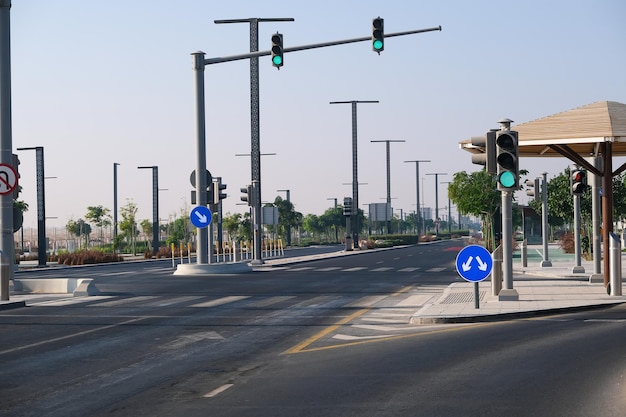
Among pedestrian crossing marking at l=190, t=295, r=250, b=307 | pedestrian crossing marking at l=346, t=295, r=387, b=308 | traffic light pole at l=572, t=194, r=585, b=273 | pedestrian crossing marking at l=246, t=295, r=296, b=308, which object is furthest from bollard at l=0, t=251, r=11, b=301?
traffic light pole at l=572, t=194, r=585, b=273

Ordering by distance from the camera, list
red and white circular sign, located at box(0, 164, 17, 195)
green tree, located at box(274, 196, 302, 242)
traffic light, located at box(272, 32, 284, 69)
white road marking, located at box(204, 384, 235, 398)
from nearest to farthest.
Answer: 1. white road marking, located at box(204, 384, 235, 398)
2. red and white circular sign, located at box(0, 164, 17, 195)
3. traffic light, located at box(272, 32, 284, 69)
4. green tree, located at box(274, 196, 302, 242)

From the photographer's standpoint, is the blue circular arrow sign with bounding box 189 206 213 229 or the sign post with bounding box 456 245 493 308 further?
the blue circular arrow sign with bounding box 189 206 213 229

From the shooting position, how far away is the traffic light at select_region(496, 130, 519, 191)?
19750mm

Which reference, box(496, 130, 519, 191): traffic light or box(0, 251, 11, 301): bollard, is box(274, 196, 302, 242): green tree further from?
box(496, 130, 519, 191): traffic light

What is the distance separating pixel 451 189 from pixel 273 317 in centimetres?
5253

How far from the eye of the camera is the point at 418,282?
1180 inches

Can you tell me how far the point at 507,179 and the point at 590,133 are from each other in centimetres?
349

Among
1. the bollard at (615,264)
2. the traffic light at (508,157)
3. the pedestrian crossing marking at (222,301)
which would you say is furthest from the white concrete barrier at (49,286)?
the bollard at (615,264)

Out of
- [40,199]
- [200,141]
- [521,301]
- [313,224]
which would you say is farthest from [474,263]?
[313,224]

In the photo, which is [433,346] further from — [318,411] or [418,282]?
[418,282]

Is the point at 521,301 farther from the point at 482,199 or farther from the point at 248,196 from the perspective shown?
the point at 482,199

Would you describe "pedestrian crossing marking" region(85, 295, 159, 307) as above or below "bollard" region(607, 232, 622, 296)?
below

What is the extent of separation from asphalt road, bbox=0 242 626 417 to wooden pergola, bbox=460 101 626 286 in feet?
15.7

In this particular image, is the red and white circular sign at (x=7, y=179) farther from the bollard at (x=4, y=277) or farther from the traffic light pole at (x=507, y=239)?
the traffic light pole at (x=507, y=239)
